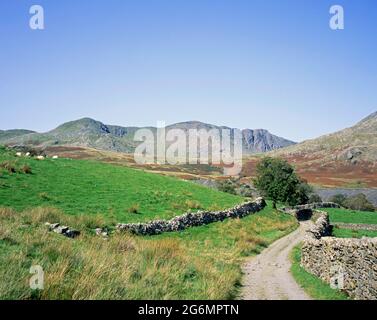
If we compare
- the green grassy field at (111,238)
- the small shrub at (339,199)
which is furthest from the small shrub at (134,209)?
the small shrub at (339,199)

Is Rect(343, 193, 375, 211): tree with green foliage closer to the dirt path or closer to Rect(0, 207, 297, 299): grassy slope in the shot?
the dirt path

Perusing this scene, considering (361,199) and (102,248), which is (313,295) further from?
(361,199)

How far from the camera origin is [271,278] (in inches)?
741

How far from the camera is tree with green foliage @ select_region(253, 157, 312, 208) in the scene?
60.2 m

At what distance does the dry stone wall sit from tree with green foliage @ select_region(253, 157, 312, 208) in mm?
38643

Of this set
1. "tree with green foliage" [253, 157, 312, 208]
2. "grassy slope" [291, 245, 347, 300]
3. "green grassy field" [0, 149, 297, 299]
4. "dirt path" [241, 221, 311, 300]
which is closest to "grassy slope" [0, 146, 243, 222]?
"green grassy field" [0, 149, 297, 299]

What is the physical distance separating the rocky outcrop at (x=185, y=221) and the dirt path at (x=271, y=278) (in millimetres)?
6973

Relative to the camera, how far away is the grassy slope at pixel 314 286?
51.5 ft

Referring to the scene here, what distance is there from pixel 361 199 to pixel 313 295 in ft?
246

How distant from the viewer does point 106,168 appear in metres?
49.7

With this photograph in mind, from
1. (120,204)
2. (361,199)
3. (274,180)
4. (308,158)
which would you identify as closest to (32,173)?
(120,204)

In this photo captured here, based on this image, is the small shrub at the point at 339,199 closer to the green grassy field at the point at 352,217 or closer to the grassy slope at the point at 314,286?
the green grassy field at the point at 352,217

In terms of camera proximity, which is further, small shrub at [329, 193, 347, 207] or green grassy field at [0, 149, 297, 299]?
small shrub at [329, 193, 347, 207]

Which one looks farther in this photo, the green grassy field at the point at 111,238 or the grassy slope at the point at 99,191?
the grassy slope at the point at 99,191
